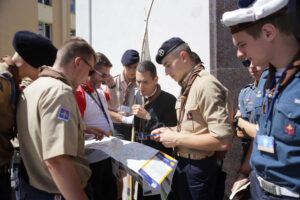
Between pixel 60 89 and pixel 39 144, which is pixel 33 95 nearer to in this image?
pixel 60 89

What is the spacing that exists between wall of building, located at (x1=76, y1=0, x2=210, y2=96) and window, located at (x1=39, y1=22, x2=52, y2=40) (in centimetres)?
1377

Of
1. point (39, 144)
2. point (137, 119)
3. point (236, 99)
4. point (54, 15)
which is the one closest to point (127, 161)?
point (39, 144)

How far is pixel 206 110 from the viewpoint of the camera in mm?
1939

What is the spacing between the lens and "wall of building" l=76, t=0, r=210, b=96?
4.15m

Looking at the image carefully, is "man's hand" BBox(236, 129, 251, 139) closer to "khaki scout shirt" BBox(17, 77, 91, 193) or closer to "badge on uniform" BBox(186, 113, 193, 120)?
"badge on uniform" BBox(186, 113, 193, 120)

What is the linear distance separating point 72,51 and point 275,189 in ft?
5.13

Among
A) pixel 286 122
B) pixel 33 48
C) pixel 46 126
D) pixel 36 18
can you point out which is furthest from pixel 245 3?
pixel 36 18

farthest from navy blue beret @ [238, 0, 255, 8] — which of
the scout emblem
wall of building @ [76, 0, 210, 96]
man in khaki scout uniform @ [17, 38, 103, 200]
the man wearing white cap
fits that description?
wall of building @ [76, 0, 210, 96]

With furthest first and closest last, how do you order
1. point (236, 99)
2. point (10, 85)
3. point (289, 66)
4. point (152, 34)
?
point (152, 34)
point (236, 99)
point (10, 85)
point (289, 66)

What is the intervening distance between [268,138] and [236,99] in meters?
2.59

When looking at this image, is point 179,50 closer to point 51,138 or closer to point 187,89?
point 187,89

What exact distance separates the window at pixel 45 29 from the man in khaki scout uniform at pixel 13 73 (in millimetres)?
18400

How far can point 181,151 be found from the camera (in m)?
2.18

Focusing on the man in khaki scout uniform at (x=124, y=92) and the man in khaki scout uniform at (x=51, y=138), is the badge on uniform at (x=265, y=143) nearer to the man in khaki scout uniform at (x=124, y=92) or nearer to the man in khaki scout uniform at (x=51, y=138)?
the man in khaki scout uniform at (x=51, y=138)
